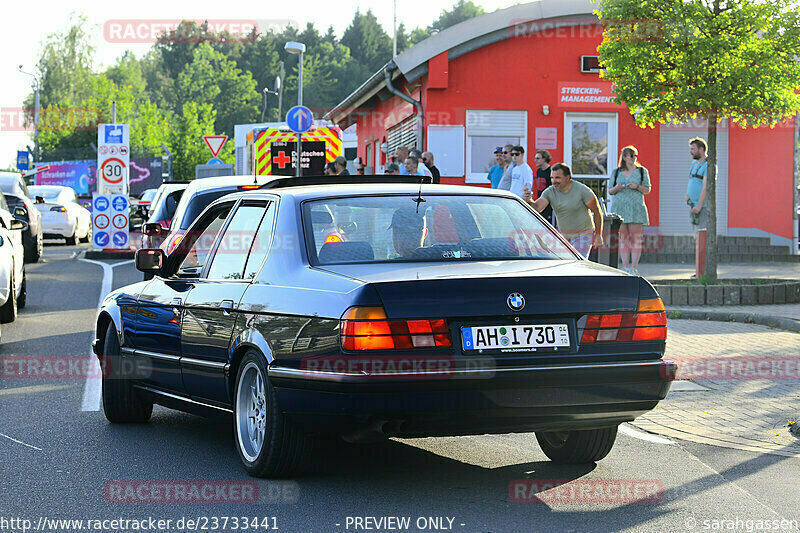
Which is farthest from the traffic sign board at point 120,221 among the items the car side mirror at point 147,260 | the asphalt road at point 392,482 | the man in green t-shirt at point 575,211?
the car side mirror at point 147,260

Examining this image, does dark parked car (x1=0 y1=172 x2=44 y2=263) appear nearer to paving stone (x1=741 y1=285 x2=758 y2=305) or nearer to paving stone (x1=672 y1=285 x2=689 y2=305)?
paving stone (x1=672 y1=285 x2=689 y2=305)

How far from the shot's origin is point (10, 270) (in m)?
12.7

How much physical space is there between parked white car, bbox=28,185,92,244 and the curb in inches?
862

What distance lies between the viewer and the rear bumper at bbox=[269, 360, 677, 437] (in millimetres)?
5055

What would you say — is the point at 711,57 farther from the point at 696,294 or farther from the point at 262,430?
the point at 262,430

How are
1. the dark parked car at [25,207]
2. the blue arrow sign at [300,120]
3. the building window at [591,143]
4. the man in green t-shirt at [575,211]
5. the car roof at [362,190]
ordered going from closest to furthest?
the car roof at [362,190]
the man in green t-shirt at [575,211]
the blue arrow sign at [300,120]
the dark parked car at [25,207]
the building window at [591,143]

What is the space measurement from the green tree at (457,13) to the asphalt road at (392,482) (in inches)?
4998

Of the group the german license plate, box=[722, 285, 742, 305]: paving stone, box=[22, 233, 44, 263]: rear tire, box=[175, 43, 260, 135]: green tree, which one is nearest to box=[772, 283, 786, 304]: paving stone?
box=[722, 285, 742, 305]: paving stone

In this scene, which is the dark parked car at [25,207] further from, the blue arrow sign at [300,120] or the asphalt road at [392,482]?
the asphalt road at [392,482]

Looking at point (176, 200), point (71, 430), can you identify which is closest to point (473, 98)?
point (176, 200)

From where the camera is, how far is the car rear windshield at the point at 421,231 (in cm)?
573

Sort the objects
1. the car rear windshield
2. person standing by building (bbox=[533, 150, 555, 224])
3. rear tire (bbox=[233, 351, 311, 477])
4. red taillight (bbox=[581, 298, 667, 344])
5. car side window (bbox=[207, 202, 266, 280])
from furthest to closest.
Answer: person standing by building (bbox=[533, 150, 555, 224]) → car side window (bbox=[207, 202, 266, 280]) → the car rear windshield → rear tire (bbox=[233, 351, 311, 477]) → red taillight (bbox=[581, 298, 667, 344])

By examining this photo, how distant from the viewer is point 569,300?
5.31 m

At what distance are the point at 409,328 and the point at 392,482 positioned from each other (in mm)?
1037
